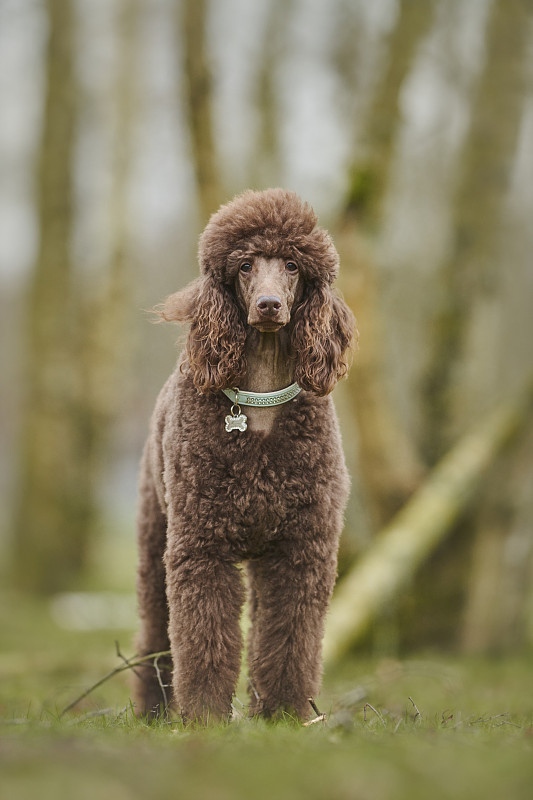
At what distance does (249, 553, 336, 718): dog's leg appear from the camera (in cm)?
386

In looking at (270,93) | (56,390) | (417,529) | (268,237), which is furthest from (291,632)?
(270,93)

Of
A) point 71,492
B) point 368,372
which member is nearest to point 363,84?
point 368,372

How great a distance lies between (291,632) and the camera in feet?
12.7

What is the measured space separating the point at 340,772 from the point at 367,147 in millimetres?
6956

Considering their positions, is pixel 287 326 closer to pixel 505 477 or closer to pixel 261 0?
pixel 505 477

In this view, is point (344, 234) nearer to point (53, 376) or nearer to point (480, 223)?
point (480, 223)

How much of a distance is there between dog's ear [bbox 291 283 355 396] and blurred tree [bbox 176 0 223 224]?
504cm

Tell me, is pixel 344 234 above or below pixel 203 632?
above

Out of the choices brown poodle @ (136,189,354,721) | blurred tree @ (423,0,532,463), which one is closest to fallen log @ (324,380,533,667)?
blurred tree @ (423,0,532,463)

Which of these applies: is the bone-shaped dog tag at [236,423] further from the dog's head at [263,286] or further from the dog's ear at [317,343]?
the dog's ear at [317,343]

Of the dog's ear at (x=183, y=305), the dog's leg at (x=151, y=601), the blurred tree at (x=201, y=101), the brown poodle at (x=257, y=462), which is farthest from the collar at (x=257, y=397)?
the blurred tree at (x=201, y=101)

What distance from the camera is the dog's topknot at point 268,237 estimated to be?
3.71 m

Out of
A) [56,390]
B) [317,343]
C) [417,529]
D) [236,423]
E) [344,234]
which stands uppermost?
[344,234]

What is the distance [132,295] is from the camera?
16141 mm
